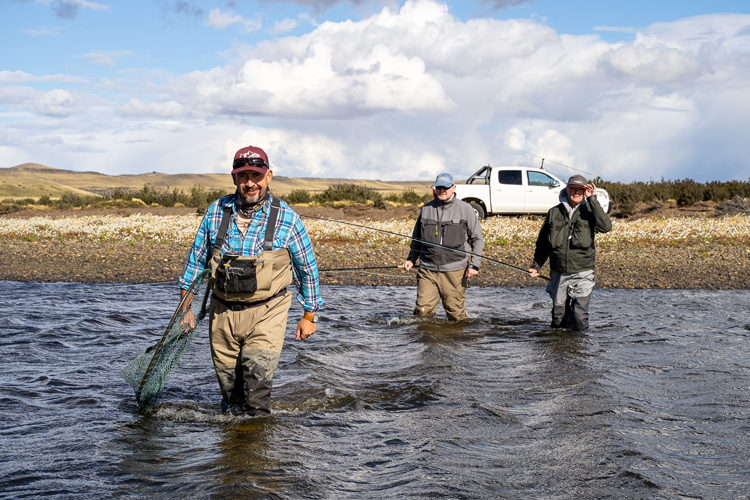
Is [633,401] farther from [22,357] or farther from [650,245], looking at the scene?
[650,245]

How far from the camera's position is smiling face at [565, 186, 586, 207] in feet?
24.1

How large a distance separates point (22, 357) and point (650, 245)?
14841 mm

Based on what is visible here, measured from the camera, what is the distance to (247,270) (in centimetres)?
429

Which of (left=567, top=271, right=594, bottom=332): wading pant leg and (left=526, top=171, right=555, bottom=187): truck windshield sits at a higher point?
(left=526, top=171, right=555, bottom=187): truck windshield

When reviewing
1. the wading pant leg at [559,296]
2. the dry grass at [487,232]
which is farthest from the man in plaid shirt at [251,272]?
the dry grass at [487,232]

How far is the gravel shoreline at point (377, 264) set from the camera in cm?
1312

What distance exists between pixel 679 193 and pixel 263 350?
2616cm

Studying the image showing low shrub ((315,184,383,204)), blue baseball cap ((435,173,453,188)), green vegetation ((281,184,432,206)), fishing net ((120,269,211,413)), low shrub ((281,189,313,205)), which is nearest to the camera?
fishing net ((120,269,211,413))

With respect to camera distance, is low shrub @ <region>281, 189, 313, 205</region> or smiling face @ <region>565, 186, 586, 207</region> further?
low shrub @ <region>281, 189, 313, 205</region>

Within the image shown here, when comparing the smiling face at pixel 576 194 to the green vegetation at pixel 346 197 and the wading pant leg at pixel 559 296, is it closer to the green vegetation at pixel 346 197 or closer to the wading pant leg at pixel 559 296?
the wading pant leg at pixel 559 296

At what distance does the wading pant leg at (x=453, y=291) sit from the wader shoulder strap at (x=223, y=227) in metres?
4.06

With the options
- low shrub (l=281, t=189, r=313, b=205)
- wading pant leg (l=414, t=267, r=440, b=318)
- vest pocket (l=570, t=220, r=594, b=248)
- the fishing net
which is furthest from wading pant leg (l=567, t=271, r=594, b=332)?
low shrub (l=281, t=189, r=313, b=205)

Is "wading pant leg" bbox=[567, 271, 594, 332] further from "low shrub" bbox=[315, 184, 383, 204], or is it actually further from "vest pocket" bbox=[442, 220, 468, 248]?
"low shrub" bbox=[315, 184, 383, 204]

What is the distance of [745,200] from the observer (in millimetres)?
23953
